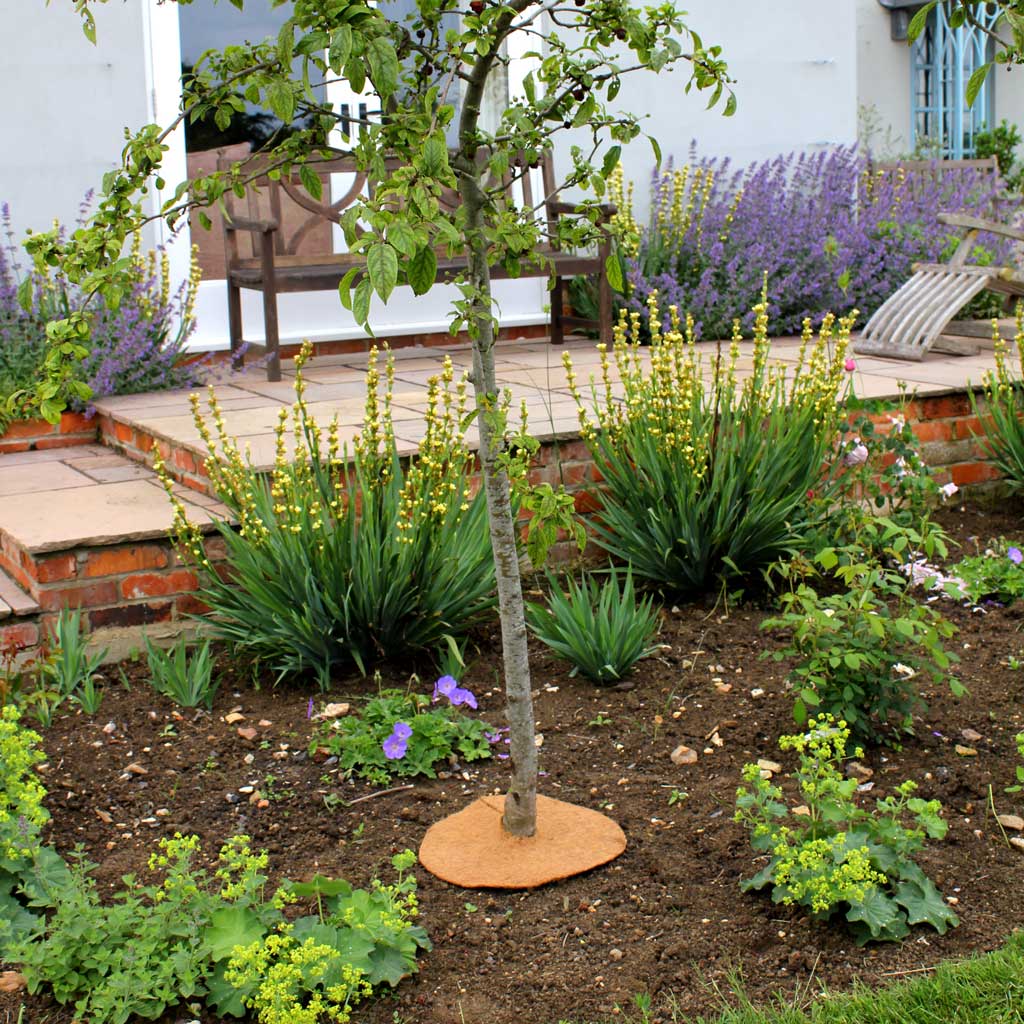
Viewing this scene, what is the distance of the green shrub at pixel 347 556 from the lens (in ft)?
11.2

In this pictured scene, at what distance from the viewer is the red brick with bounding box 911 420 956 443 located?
16.9 feet

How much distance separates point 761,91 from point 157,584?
6113mm

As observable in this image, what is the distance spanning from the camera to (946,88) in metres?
13.0

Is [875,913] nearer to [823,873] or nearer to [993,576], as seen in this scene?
[823,873]

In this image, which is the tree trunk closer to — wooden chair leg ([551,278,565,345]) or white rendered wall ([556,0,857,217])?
wooden chair leg ([551,278,565,345])

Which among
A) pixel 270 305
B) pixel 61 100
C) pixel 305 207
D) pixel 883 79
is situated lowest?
pixel 270 305

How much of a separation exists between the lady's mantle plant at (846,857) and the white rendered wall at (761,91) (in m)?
5.96

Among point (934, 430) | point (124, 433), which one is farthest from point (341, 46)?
point (934, 430)

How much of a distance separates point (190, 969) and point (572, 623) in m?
1.54

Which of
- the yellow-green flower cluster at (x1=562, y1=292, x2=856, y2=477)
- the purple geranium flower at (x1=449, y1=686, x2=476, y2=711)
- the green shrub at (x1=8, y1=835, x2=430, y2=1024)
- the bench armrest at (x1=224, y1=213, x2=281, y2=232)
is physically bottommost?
the green shrub at (x1=8, y1=835, x2=430, y2=1024)

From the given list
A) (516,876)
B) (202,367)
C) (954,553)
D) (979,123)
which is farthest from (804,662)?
(979,123)

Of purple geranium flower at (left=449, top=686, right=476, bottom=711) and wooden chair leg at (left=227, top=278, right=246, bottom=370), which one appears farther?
wooden chair leg at (left=227, top=278, right=246, bottom=370)

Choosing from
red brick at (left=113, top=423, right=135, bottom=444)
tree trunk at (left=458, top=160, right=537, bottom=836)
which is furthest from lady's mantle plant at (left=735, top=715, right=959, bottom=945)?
red brick at (left=113, top=423, right=135, bottom=444)

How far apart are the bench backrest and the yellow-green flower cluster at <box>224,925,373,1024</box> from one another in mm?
4568
